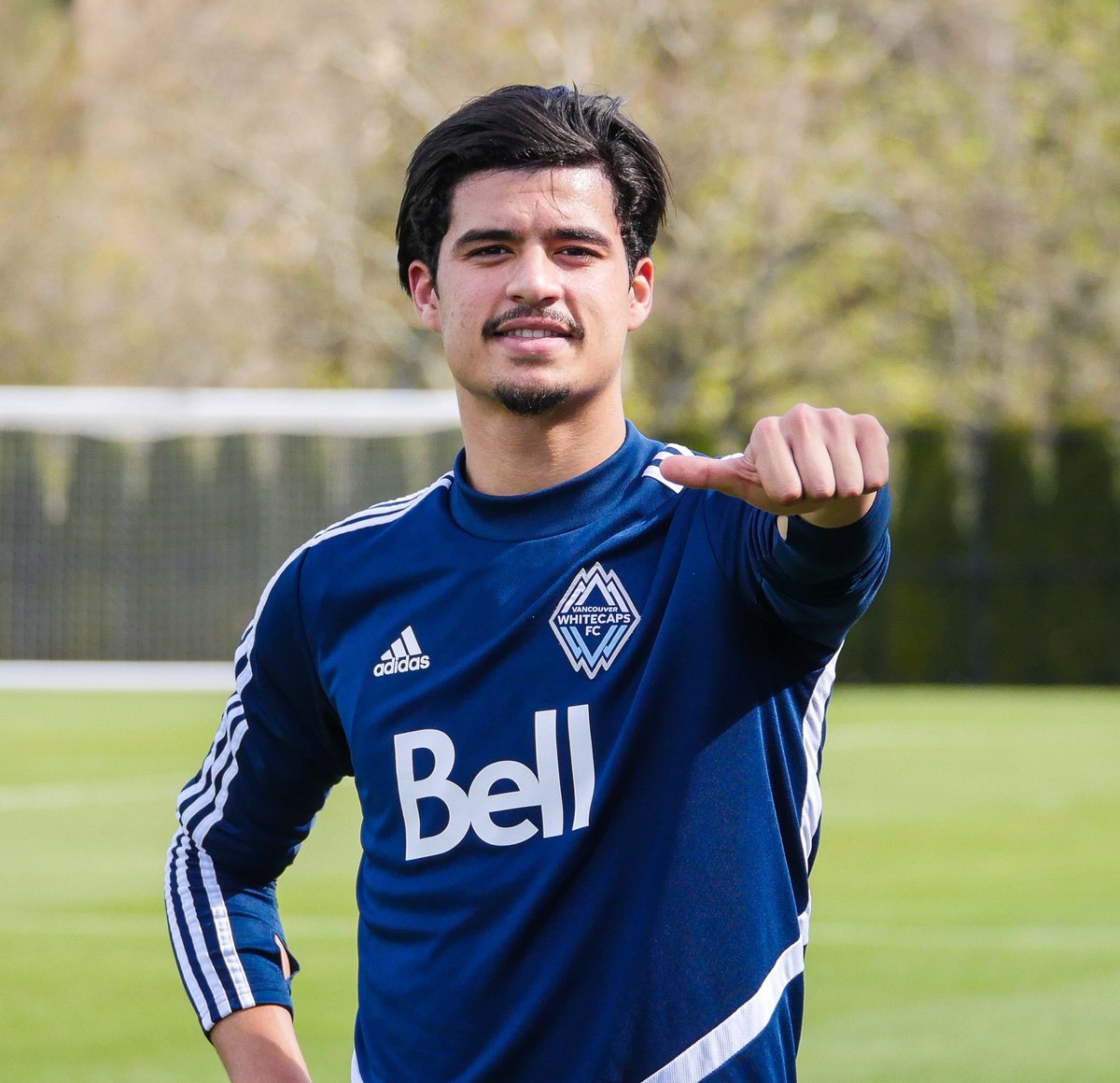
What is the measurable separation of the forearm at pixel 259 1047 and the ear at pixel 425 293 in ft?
3.51

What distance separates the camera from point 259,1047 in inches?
121

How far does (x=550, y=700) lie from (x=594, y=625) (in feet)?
0.39

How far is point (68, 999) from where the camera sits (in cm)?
754

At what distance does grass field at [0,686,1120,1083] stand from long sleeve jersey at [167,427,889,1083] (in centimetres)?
16

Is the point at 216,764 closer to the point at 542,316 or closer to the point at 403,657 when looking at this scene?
the point at 403,657

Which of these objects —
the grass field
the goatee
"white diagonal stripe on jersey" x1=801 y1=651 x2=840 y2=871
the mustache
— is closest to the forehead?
the mustache

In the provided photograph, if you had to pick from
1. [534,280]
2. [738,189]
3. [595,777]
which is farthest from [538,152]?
[738,189]

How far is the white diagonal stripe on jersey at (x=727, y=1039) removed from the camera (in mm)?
2713

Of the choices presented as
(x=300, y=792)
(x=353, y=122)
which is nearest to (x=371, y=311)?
(x=353, y=122)

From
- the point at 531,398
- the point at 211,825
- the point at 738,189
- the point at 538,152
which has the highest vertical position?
the point at 738,189

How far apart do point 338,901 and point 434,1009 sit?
6910 millimetres

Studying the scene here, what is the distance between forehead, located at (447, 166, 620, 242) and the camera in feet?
9.80

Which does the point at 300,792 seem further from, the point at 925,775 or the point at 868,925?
the point at 925,775

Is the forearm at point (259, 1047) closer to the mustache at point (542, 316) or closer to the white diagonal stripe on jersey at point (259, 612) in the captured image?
the white diagonal stripe on jersey at point (259, 612)
